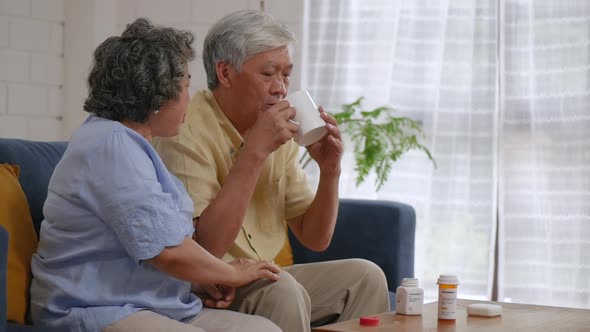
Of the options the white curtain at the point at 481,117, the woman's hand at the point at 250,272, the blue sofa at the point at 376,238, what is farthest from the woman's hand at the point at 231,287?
the white curtain at the point at 481,117

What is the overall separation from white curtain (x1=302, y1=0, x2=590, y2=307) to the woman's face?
2181 mm

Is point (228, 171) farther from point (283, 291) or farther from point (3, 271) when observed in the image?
point (3, 271)

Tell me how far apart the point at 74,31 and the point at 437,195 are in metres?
1.76

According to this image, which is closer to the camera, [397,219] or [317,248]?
[317,248]

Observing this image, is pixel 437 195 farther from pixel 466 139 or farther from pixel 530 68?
pixel 530 68

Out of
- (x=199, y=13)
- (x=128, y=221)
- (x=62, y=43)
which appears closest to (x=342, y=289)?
(x=128, y=221)

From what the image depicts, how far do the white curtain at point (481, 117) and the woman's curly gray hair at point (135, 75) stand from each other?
2229 mm

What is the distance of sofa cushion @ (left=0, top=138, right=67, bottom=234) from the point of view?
208cm

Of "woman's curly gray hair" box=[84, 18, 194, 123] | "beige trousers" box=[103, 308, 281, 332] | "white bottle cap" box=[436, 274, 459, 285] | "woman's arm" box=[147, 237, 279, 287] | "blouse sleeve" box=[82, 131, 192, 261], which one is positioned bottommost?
"beige trousers" box=[103, 308, 281, 332]

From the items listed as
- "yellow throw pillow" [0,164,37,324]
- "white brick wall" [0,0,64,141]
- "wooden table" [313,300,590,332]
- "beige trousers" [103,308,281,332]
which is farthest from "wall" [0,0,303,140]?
"beige trousers" [103,308,281,332]

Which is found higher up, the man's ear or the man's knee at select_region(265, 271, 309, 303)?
the man's ear

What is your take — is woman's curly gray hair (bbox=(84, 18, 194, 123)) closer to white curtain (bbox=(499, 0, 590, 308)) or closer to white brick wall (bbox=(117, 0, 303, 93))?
white brick wall (bbox=(117, 0, 303, 93))

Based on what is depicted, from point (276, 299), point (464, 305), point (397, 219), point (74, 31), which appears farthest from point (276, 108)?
point (74, 31)

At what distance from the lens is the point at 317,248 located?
7.70 feet
